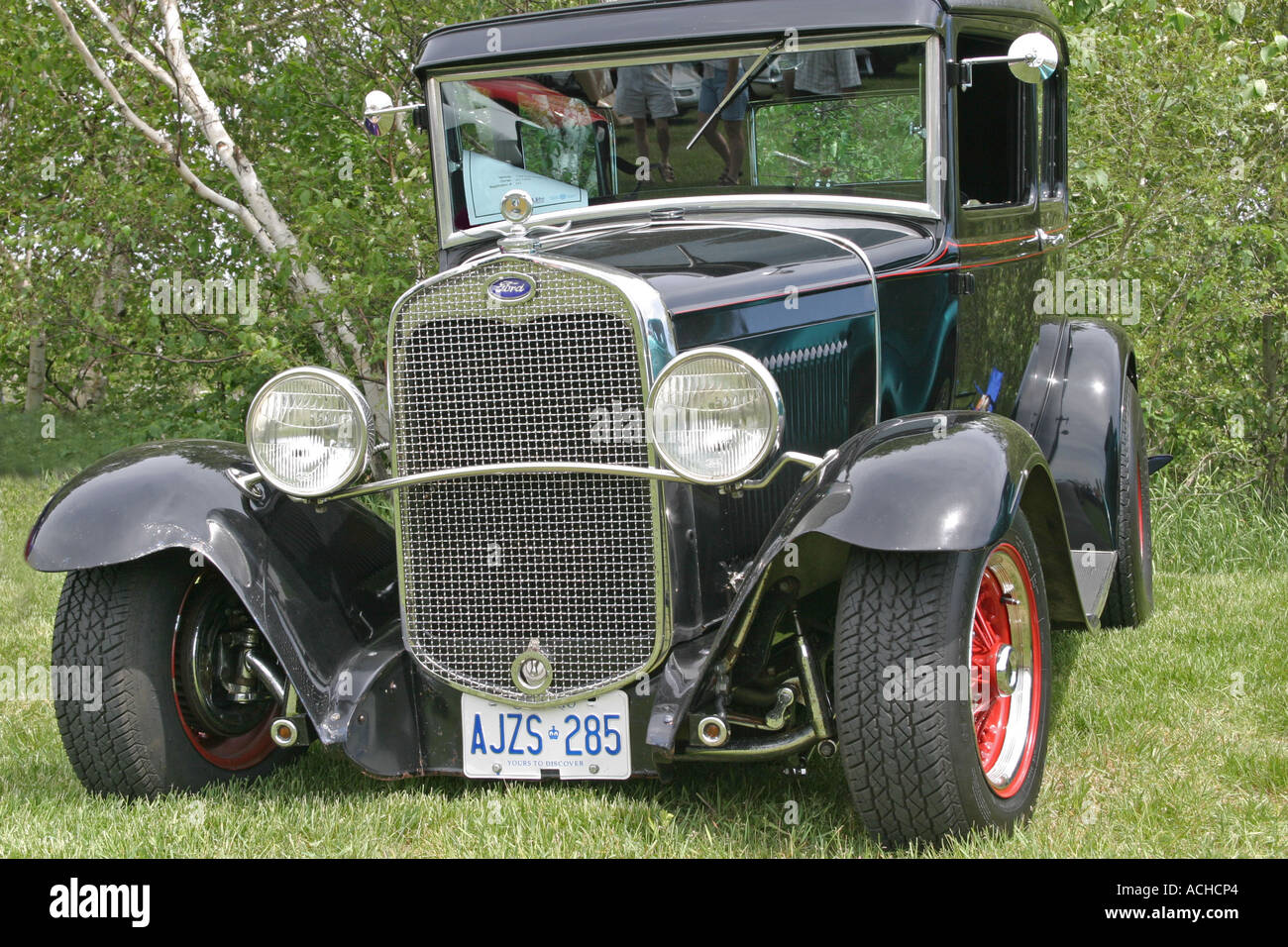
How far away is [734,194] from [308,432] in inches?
56.6

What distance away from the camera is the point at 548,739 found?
300cm

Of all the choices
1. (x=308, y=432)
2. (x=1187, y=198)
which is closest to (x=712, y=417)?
(x=308, y=432)

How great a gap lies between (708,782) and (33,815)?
1646 mm

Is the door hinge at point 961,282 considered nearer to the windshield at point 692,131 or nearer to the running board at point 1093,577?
the windshield at point 692,131

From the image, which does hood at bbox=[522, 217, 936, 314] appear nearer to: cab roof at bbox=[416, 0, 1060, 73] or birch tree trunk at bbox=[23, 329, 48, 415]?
cab roof at bbox=[416, 0, 1060, 73]

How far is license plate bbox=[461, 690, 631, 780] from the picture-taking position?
2.96 metres

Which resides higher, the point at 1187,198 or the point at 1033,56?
the point at 1033,56

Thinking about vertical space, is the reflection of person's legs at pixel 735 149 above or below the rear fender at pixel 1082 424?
above

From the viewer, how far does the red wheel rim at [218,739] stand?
335 cm

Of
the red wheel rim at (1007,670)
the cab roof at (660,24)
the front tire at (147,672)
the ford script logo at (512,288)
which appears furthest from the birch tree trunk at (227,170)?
the red wheel rim at (1007,670)

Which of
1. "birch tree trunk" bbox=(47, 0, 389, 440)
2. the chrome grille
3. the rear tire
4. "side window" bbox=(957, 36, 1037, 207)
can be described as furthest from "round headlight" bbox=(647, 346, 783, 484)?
"birch tree trunk" bbox=(47, 0, 389, 440)

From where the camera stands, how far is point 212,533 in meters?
3.22

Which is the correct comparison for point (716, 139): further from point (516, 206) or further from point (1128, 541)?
point (1128, 541)

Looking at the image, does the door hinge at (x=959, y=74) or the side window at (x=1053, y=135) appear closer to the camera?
the door hinge at (x=959, y=74)
